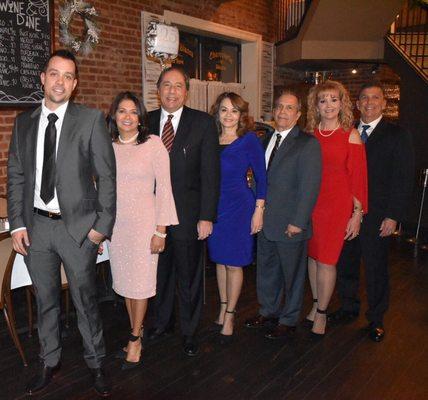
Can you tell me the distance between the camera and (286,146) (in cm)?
274

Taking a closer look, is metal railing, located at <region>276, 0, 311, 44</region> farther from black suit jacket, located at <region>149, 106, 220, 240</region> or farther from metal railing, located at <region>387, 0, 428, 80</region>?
black suit jacket, located at <region>149, 106, 220, 240</region>

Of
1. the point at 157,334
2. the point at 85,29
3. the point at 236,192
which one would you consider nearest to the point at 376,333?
the point at 236,192

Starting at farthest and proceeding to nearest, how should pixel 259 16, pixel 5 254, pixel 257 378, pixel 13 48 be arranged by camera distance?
1. pixel 259 16
2. pixel 13 48
3. pixel 5 254
4. pixel 257 378

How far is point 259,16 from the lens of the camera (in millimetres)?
7332

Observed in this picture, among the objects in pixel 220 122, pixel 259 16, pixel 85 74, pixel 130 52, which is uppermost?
pixel 259 16

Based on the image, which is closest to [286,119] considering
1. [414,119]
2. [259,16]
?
[414,119]

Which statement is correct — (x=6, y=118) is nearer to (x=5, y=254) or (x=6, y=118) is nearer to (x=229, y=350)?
(x=5, y=254)

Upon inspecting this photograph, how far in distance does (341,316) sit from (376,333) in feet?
1.15

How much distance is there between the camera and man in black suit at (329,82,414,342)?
2.85 meters

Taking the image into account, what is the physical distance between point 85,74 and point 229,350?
3304 mm

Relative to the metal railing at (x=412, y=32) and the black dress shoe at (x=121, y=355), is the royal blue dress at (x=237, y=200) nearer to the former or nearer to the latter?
the black dress shoe at (x=121, y=355)

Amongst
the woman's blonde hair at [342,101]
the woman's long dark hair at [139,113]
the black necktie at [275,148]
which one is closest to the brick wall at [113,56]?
the woman's long dark hair at [139,113]

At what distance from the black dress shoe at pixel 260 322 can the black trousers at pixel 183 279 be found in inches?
21.9

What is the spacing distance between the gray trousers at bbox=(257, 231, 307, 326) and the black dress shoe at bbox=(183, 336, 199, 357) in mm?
582
